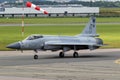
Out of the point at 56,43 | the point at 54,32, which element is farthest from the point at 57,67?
the point at 54,32

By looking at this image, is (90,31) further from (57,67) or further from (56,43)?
(57,67)

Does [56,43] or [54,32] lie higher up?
[56,43]

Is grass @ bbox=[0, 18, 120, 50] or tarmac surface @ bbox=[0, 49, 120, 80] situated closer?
tarmac surface @ bbox=[0, 49, 120, 80]

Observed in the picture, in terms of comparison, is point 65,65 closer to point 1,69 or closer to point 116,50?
point 1,69

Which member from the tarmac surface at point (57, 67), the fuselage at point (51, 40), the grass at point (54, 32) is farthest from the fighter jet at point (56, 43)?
the grass at point (54, 32)

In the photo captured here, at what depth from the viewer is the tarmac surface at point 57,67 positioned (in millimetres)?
26330

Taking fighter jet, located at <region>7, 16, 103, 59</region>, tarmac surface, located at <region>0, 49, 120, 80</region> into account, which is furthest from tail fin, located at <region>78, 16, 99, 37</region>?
tarmac surface, located at <region>0, 49, 120, 80</region>

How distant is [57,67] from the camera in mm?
31031

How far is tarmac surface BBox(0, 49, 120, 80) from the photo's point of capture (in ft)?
86.4

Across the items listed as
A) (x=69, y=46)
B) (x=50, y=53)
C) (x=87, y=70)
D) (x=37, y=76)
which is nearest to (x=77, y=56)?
(x=69, y=46)

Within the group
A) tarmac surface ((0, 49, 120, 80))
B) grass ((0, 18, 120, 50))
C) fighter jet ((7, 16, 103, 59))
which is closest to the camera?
tarmac surface ((0, 49, 120, 80))

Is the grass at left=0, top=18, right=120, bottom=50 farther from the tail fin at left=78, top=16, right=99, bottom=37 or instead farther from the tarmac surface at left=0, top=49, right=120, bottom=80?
the tarmac surface at left=0, top=49, right=120, bottom=80

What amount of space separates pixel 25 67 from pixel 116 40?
84.1ft

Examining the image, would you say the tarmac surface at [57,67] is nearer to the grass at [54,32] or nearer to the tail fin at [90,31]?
the tail fin at [90,31]
